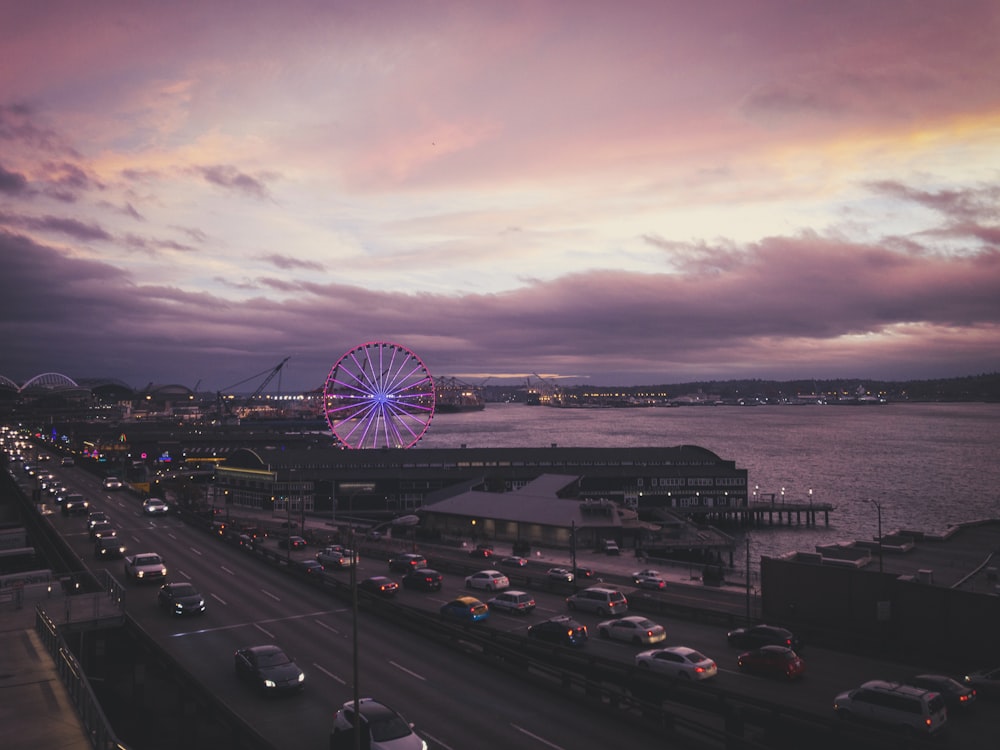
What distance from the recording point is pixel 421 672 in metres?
25.6

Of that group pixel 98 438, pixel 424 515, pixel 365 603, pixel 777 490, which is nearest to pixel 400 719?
pixel 365 603

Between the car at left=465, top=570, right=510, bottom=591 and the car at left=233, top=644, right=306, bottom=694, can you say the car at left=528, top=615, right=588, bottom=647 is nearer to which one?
the car at left=233, top=644, right=306, bottom=694

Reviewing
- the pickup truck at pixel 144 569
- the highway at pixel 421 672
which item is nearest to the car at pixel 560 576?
the highway at pixel 421 672

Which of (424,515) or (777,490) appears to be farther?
(777,490)

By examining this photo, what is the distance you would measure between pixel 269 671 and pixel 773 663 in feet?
56.0

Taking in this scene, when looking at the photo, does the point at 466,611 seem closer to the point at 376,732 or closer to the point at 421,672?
the point at 421,672

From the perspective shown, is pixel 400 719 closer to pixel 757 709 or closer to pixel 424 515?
pixel 757 709

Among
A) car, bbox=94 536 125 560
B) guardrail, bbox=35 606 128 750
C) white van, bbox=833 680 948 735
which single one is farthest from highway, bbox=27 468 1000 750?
car, bbox=94 536 125 560

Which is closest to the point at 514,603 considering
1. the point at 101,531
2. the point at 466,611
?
the point at 466,611

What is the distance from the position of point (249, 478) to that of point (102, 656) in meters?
72.6

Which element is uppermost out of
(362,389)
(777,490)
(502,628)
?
(362,389)

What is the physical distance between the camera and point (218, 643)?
28.8 metres

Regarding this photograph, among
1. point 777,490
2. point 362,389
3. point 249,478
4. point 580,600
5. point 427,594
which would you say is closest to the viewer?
point 580,600

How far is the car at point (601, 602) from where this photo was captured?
1304 inches
